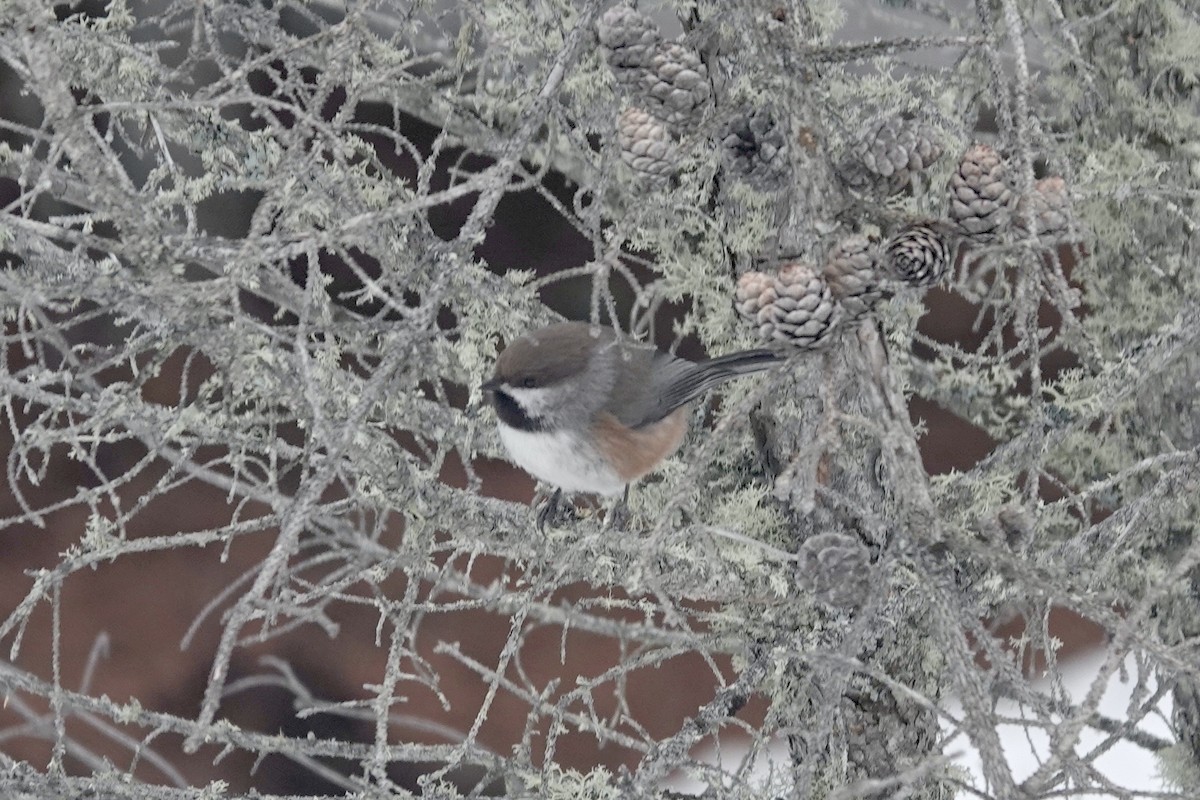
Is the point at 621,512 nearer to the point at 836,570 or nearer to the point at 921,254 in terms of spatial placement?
the point at 836,570

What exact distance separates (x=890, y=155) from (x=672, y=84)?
8.9 inches

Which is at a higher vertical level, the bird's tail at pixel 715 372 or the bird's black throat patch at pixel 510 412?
the bird's tail at pixel 715 372

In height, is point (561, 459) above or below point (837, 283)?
above

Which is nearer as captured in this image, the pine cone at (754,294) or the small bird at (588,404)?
the pine cone at (754,294)

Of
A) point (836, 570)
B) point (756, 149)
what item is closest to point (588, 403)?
point (756, 149)

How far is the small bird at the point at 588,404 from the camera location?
1839mm

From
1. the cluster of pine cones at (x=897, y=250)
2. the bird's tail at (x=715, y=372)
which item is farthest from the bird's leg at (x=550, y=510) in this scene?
the cluster of pine cones at (x=897, y=250)

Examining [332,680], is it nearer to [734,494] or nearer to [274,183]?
[734,494]

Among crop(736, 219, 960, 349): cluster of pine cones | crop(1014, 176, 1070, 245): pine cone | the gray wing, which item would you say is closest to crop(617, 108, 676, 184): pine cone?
crop(736, 219, 960, 349): cluster of pine cones

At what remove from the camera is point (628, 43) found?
1.19 metres

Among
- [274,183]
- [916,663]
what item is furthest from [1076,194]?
[916,663]

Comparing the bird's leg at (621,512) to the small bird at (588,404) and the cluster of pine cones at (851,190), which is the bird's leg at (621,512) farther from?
the cluster of pine cones at (851,190)

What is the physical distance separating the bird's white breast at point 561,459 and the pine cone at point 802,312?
941 mm

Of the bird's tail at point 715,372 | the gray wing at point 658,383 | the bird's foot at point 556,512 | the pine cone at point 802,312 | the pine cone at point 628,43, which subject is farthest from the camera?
the bird's foot at point 556,512
